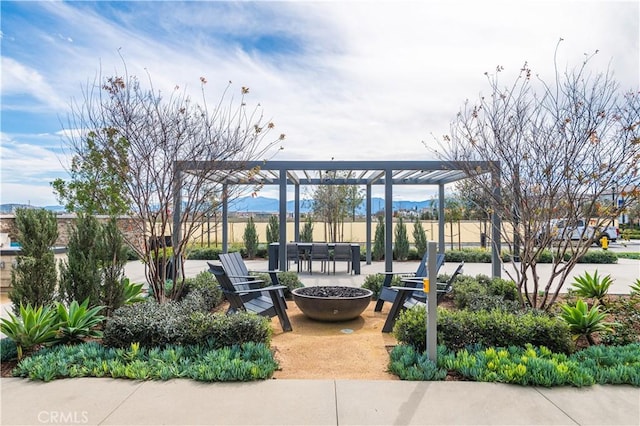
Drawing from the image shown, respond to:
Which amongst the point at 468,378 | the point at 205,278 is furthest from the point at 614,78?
the point at 205,278

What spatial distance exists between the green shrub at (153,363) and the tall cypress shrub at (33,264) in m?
0.97

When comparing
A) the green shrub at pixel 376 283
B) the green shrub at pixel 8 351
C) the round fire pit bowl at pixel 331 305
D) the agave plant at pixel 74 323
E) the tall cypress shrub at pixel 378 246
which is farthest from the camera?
the tall cypress shrub at pixel 378 246

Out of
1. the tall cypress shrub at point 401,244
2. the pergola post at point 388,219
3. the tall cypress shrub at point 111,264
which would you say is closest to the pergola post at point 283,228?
the pergola post at point 388,219

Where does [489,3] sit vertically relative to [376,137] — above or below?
above

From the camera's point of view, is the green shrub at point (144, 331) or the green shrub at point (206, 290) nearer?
the green shrub at point (144, 331)

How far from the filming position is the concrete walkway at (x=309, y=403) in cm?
239

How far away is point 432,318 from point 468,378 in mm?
525

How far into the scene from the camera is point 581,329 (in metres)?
3.94

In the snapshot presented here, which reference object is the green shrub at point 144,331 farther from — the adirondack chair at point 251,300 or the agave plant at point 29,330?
the adirondack chair at point 251,300

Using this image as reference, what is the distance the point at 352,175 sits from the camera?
1118 cm

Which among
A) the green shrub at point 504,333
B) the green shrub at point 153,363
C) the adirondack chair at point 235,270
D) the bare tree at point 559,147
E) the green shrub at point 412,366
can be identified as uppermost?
the bare tree at point 559,147

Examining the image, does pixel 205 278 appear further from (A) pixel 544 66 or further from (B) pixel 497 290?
(A) pixel 544 66

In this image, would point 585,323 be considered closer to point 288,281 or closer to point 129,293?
point 288,281

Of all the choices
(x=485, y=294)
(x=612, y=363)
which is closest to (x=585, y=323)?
(x=612, y=363)
